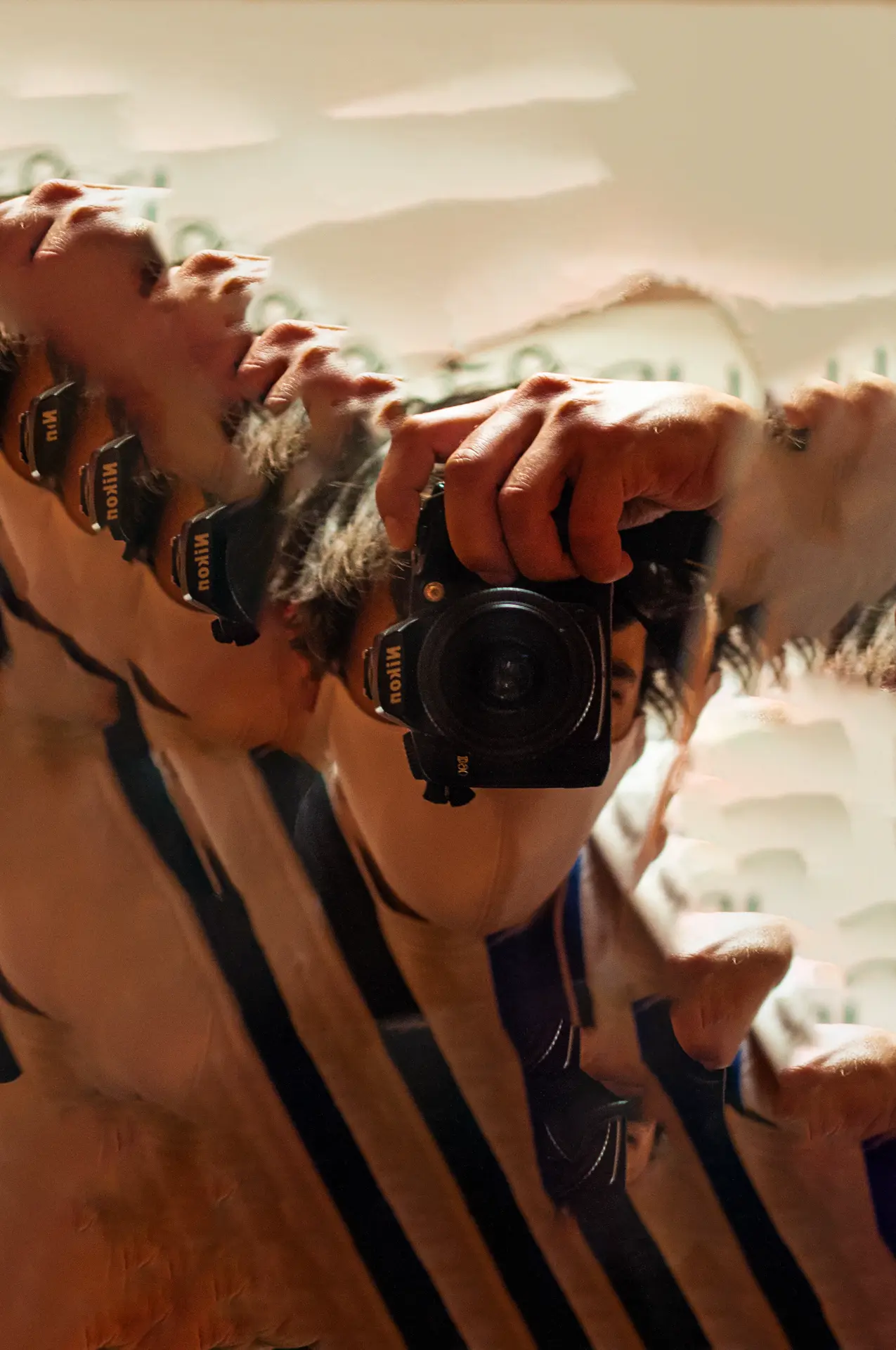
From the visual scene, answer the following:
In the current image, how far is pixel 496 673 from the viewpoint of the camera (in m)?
0.57

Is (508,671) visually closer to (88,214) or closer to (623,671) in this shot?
(623,671)

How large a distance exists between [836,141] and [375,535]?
0.40 metres

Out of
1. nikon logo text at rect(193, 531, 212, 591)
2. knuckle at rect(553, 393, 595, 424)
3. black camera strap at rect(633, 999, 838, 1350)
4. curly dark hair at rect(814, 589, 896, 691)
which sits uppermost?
knuckle at rect(553, 393, 595, 424)

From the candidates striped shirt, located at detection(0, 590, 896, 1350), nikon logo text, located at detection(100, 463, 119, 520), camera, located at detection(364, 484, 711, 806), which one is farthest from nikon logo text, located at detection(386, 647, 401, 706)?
nikon logo text, located at detection(100, 463, 119, 520)

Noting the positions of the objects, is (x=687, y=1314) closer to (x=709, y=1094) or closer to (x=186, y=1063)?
(x=709, y=1094)

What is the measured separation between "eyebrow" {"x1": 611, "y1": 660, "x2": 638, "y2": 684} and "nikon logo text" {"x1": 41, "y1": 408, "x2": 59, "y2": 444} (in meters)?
0.36

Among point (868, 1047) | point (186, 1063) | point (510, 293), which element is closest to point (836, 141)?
point (510, 293)

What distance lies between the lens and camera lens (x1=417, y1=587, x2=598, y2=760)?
1.85 feet

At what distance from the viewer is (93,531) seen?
68 centimetres

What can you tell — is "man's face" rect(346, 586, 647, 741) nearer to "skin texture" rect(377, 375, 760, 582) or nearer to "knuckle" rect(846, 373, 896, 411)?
"skin texture" rect(377, 375, 760, 582)

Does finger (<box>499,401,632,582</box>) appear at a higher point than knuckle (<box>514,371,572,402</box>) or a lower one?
lower

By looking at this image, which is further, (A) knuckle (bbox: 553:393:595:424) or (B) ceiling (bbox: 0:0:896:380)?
(B) ceiling (bbox: 0:0:896:380)

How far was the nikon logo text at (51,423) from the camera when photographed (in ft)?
2.23

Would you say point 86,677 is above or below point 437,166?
below
